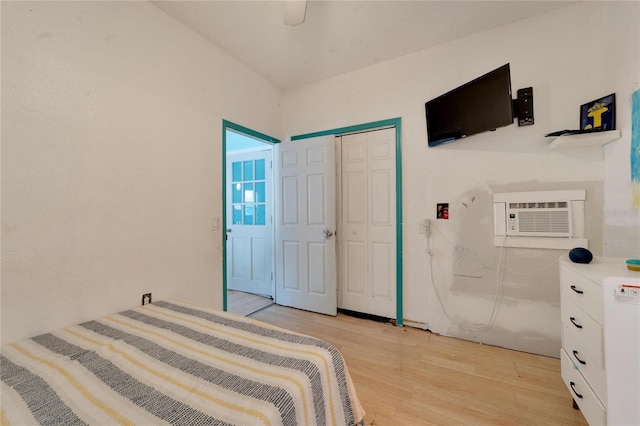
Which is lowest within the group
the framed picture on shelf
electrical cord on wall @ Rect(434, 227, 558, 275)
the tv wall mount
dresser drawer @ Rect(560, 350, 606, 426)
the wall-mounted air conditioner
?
dresser drawer @ Rect(560, 350, 606, 426)

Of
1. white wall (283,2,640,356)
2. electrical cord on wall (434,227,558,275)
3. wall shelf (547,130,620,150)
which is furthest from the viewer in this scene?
electrical cord on wall (434,227,558,275)

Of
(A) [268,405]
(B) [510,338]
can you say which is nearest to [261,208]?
(A) [268,405]

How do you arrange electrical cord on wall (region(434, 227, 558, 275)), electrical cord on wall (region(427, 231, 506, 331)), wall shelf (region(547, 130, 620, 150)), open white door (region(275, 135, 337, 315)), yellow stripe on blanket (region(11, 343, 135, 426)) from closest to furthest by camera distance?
yellow stripe on blanket (region(11, 343, 135, 426))
wall shelf (region(547, 130, 620, 150))
electrical cord on wall (region(434, 227, 558, 275))
electrical cord on wall (region(427, 231, 506, 331))
open white door (region(275, 135, 337, 315))

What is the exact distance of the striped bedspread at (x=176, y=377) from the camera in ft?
2.61

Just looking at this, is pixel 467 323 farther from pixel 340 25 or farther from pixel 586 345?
pixel 340 25

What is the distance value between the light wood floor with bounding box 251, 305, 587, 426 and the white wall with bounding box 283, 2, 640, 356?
0.25 metres

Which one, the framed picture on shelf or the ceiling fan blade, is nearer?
the ceiling fan blade

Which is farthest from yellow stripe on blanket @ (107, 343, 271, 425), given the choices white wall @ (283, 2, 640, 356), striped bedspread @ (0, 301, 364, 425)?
white wall @ (283, 2, 640, 356)

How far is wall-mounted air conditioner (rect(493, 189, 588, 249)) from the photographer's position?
188cm

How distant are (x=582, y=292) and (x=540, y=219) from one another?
0.95 meters

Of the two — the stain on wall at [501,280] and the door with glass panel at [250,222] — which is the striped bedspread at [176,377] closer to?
the stain on wall at [501,280]

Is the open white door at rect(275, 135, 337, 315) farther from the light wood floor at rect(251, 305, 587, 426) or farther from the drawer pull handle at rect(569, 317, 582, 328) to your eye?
the drawer pull handle at rect(569, 317, 582, 328)

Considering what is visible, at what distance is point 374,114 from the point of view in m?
2.68

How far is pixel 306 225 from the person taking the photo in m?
2.94
